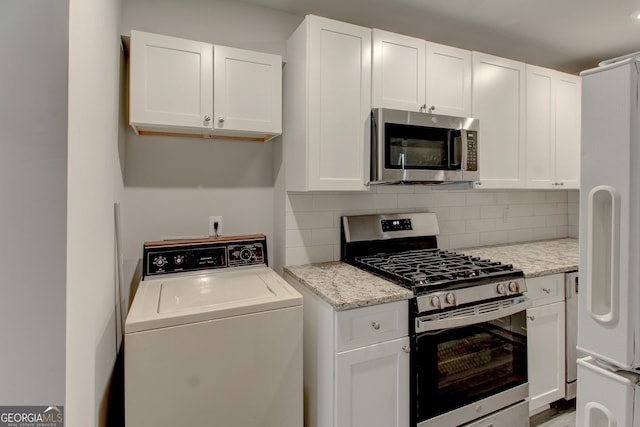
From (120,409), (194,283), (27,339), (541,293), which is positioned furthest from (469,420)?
(27,339)

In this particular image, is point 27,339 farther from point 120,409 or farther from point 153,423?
point 120,409

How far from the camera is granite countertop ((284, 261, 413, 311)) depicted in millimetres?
1543

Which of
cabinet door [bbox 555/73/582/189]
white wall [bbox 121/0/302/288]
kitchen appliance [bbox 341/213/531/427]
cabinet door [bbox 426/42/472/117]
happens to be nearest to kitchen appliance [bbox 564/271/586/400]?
kitchen appliance [bbox 341/213/531/427]

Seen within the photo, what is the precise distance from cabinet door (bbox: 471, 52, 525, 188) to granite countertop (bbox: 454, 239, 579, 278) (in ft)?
1.70

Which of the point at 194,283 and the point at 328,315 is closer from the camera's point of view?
the point at 328,315

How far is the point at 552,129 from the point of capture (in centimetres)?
268

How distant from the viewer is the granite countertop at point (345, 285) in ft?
5.06

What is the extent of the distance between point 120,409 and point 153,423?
60 centimetres

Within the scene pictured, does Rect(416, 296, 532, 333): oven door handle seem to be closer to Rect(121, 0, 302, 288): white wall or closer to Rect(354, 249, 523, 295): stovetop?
Rect(354, 249, 523, 295): stovetop

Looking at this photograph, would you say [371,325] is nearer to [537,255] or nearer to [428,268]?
[428,268]

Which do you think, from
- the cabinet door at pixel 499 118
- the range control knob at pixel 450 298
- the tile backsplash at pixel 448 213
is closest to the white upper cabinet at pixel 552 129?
the cabinet door at pixel 499 118

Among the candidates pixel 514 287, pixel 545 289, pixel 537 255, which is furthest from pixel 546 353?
pixel 537 255

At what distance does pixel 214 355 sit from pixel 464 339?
122 cm

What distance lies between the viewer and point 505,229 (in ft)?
9.82
